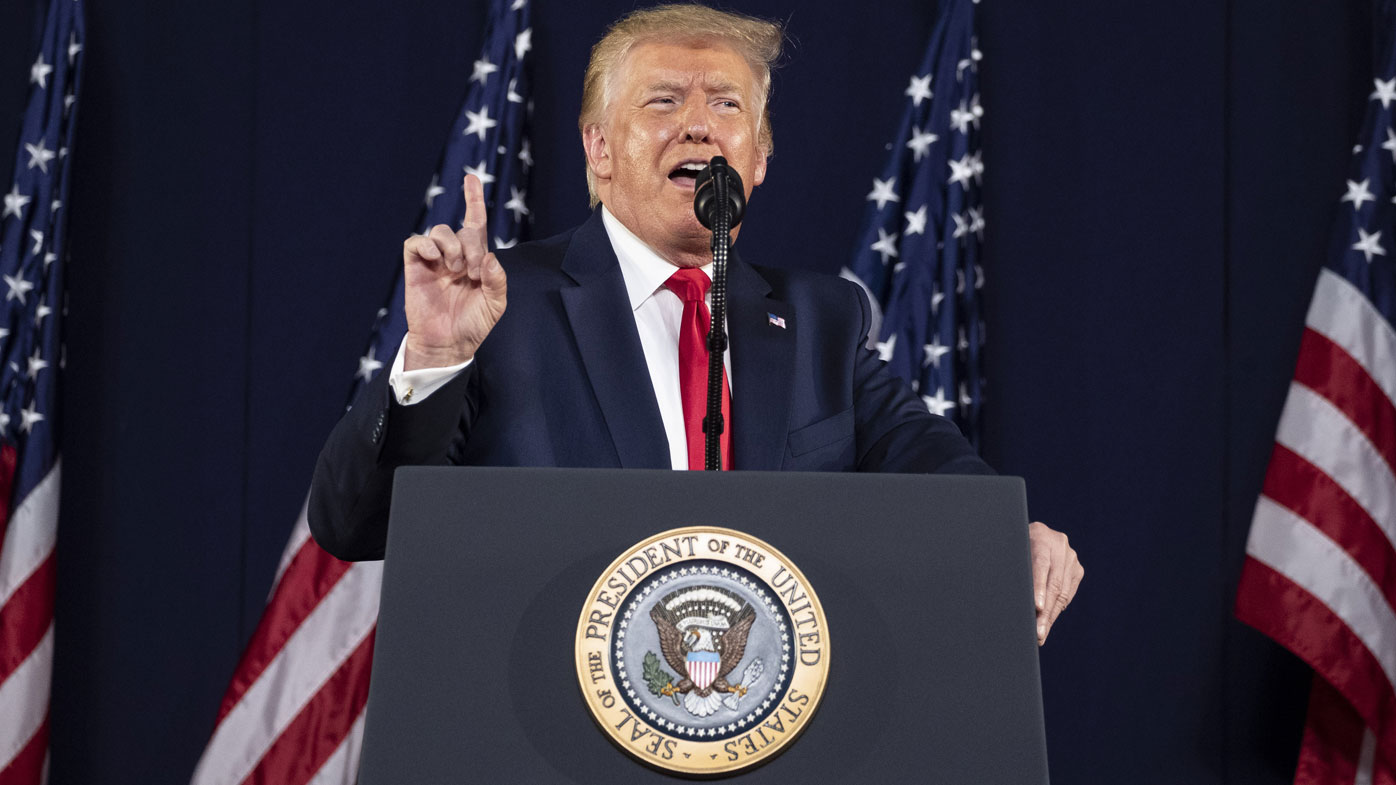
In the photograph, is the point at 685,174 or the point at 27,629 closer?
the point at 685,174

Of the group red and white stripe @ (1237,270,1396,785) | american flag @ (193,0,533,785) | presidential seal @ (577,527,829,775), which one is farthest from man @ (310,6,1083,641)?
red and white stripe @ (1237,270,1396,785)

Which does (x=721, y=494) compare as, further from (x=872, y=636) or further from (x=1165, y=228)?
(x=1165, y=228)

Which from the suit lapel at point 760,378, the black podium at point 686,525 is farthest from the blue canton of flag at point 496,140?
the black podium at point 686,525

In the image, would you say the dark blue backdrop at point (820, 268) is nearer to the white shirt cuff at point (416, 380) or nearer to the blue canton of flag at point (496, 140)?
the blue canton of flag at point (496, 140)

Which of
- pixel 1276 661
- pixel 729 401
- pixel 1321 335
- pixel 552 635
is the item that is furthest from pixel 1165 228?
pixel 552 635

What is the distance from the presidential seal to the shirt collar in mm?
925

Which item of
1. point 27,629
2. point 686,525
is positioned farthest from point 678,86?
point 27,629

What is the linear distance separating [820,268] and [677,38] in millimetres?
1646

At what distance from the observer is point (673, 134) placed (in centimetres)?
192

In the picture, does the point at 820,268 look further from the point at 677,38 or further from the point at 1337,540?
the point at 677,38

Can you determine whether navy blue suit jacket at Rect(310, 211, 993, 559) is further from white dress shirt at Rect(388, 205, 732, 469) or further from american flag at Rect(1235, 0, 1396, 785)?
american flag at Rect(1235, 0, 1396, 785)

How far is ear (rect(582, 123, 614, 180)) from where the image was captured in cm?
202

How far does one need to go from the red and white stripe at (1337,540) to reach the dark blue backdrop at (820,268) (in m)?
0.27

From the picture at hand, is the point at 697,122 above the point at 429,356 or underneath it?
above
